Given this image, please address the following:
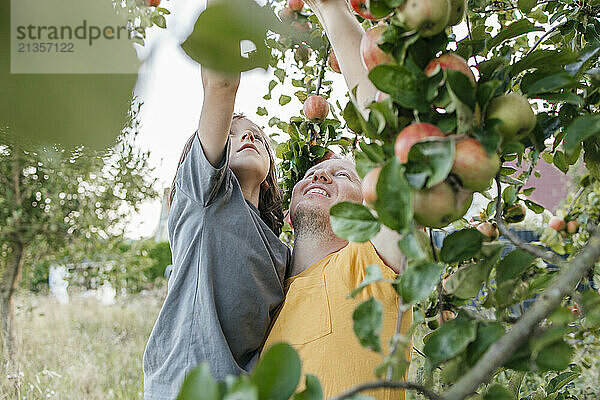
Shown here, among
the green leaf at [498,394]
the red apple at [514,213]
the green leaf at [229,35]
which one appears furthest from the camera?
the red apple at [514,213]

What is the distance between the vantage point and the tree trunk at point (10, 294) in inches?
146

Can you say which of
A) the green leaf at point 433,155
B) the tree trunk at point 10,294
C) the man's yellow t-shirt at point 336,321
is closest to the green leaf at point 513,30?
the green leaf at point 433,155

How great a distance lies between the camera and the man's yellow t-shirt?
855 mm

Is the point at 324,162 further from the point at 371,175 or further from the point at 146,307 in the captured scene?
the point at 146,307

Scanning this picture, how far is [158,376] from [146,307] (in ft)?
13.6

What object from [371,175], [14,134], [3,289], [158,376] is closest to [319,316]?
[158,376]

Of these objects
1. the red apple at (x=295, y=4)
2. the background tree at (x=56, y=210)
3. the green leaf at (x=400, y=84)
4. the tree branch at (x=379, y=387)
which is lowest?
the background tree at (x=56, y=210)

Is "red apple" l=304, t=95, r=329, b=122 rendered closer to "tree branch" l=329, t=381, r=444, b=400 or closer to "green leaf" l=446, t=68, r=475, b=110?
"green leaf" l=446, t=68, r=475, b=110

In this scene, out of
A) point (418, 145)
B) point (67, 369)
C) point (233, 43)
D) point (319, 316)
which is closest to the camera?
point (233, 43)

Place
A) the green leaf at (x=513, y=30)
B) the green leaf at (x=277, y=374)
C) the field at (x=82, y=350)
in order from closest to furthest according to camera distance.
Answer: the green leaf at (x=277, y=374)
the green leaf at (x=513, y=30)
the field at (x=82, y=350)

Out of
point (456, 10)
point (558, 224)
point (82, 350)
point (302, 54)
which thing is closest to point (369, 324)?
point (456, 10)

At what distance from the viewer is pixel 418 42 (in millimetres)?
380

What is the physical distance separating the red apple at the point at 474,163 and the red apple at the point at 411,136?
0.02 metres

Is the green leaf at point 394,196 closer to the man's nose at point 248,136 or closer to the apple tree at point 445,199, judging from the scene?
the apple tree at point 445,199
